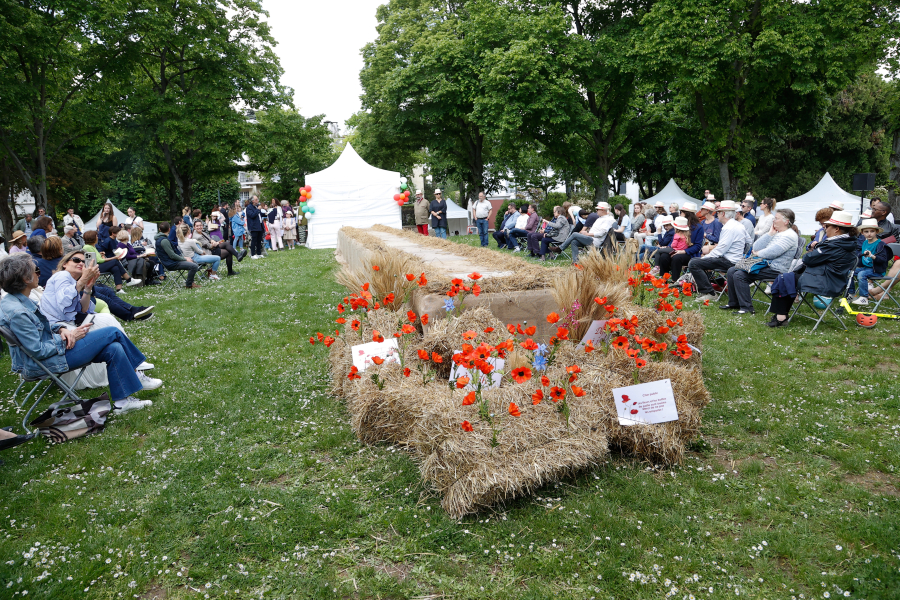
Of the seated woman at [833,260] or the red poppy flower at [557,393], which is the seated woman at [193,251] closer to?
the red poppy flower at [557,393]

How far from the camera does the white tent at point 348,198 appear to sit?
68.5 ft

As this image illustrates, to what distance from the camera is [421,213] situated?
20438mm

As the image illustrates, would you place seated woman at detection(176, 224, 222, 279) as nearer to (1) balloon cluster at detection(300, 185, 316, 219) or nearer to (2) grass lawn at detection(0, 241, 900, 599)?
(2) grass lawn at detection(0, 241, 900, 599)

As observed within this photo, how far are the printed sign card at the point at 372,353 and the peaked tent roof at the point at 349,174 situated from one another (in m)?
17.3

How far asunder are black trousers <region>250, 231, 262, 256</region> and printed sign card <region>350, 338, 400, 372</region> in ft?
48.2

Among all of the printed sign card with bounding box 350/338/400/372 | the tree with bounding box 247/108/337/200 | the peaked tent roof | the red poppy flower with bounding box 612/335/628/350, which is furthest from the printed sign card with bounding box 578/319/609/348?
the tree with bounding box 247/108/337/200

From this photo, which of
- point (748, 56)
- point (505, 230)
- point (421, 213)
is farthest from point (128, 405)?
point (748, 56)

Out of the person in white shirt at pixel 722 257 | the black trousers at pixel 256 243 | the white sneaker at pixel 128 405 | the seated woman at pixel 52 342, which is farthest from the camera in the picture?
the black trousers at pixel 256 243

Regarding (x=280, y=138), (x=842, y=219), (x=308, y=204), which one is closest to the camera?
(x=842, y=219)

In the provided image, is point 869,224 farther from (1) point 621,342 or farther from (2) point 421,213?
(2) point 421,213

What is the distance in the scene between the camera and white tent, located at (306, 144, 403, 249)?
2088 centimetres

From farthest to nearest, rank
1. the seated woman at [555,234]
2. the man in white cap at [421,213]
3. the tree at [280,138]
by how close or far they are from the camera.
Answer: the tree at [280,138] < the man in white cap at [421,213] < the seated woman at [555,234]

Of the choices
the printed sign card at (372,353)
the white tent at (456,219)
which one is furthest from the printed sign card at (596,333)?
the white tent at (456,219)

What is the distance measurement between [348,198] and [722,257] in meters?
14.9
